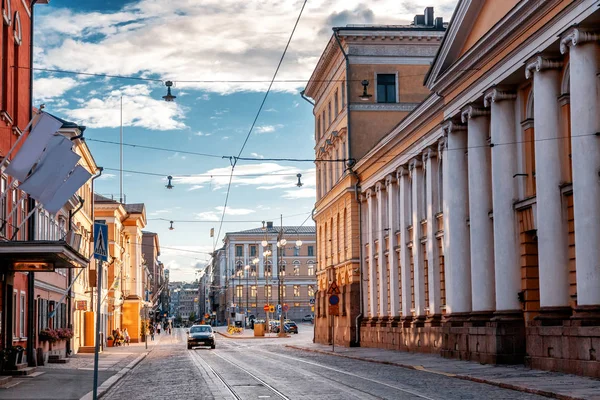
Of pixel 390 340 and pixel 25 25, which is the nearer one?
pixel 25 25

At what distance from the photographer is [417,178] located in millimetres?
44219

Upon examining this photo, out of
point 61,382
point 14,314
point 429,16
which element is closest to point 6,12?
point 14,314

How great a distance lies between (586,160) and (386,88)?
1426 inches

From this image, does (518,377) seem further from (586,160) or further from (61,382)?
(61,382)

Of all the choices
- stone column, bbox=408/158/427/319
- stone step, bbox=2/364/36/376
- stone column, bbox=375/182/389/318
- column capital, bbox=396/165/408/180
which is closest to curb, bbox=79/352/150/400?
stone step, bbox=2/364/36/376

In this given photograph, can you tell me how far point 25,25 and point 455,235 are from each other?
1725cm

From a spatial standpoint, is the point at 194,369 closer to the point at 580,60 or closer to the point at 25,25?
the point at 25,25

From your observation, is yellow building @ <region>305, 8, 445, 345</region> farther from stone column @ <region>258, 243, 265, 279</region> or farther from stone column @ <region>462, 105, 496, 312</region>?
stone column @ <region>258, 243, 265, 279</region>

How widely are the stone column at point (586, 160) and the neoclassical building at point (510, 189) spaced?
3 centimetres

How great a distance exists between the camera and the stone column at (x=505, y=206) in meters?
30.9

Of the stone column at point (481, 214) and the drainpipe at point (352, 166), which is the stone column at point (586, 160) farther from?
the drainpipe at point (352, 166)

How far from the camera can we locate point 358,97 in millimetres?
58688

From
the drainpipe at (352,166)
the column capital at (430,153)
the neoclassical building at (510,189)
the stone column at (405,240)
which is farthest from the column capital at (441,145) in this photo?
the drainpipe at (352,166)

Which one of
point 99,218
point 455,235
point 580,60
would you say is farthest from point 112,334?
point 580,60
